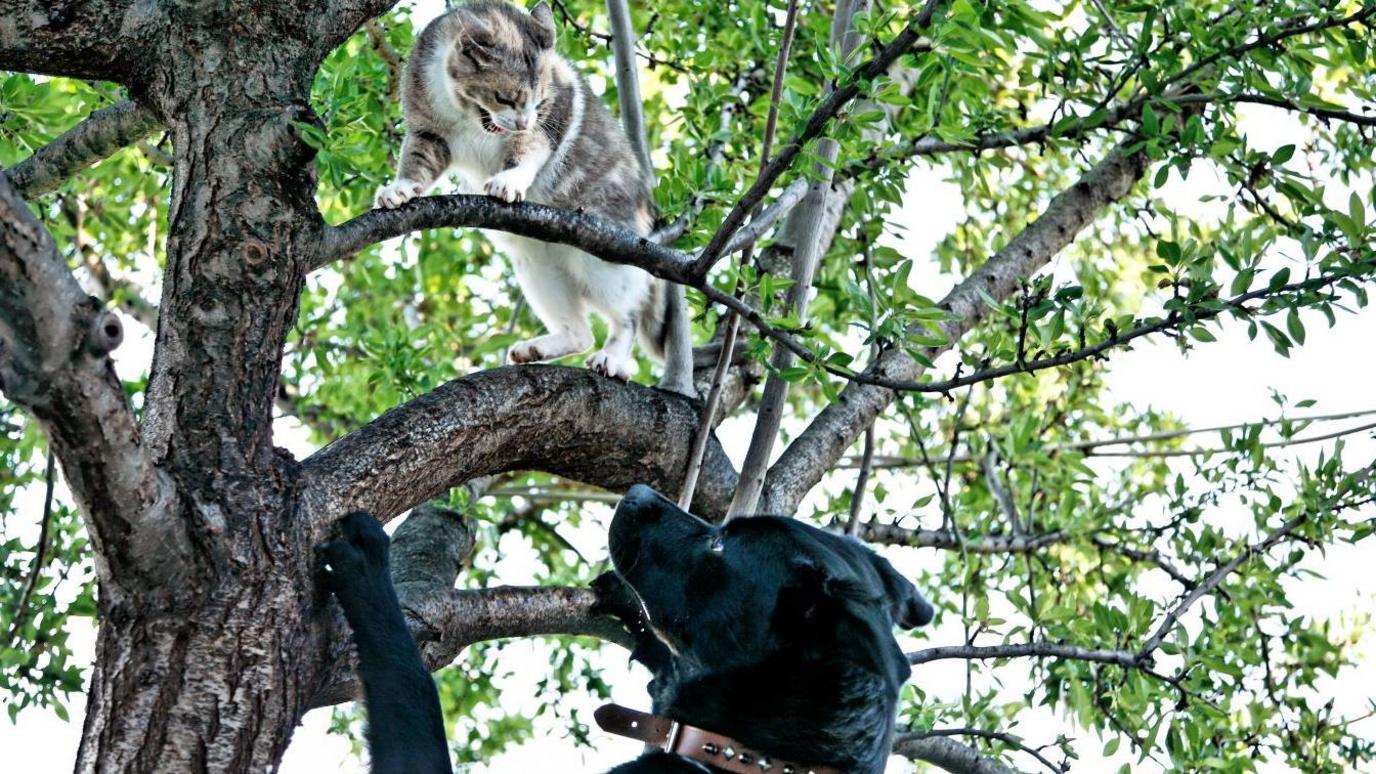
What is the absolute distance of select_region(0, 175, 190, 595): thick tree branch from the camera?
1.87 metres

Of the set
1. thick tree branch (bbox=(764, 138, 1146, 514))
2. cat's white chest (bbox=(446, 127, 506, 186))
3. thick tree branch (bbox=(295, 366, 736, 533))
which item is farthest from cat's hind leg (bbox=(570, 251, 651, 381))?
thick tree branch (bbox=(764, 138, 1146, 514))

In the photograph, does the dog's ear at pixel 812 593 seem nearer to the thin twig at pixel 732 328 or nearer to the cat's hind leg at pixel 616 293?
the thin twig at pixel 732 328

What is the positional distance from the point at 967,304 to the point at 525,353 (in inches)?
49.2

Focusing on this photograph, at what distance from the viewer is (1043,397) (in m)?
6.11

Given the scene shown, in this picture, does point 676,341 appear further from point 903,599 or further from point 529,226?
point 903,599

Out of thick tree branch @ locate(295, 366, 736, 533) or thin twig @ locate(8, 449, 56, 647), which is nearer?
thick tree branch @ locate(295, 366, 736, 533)

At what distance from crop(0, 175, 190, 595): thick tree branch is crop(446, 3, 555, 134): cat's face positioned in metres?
2.04

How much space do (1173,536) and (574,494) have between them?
2.05 meters

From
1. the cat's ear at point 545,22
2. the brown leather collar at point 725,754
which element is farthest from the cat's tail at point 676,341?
the brown leather collar at point 725,754

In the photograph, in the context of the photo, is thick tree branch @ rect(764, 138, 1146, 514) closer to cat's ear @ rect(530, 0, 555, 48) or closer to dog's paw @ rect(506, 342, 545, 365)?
dog's paw @ rect(506, 342, 545, 365)

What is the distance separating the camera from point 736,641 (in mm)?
2723

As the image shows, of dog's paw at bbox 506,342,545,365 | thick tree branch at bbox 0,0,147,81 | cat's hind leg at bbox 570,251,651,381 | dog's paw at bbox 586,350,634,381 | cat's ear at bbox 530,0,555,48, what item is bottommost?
thick tree branch at bbox 0,0,147,81

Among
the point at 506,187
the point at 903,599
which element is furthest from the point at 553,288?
the point at 903,599

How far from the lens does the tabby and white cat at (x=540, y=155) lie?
401 centimetres
